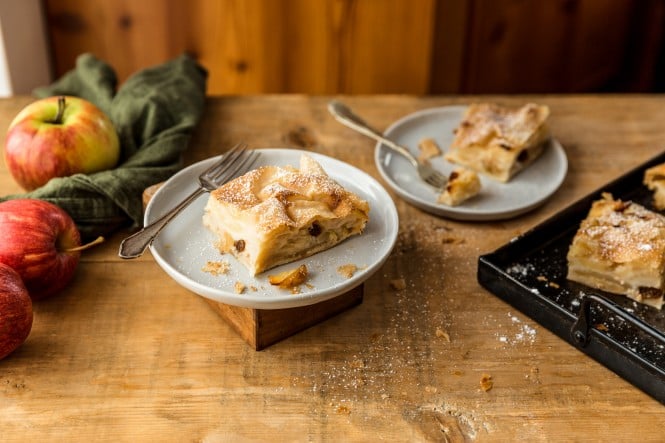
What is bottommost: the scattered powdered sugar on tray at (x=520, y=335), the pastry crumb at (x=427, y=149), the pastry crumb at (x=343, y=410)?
the pastry crumb at (x=343, y=410)

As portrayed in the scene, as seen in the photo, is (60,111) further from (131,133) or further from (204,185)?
(204,185)

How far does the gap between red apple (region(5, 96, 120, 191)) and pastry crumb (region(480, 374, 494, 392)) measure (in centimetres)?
89

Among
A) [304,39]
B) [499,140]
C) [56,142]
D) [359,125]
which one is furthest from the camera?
[304,39]

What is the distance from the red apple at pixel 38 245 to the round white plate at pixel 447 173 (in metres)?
0.67

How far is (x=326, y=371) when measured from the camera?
1.21 m

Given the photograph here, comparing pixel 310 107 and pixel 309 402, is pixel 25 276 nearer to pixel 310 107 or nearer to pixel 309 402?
pixel 309 402

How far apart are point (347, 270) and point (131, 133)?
27.9 inches

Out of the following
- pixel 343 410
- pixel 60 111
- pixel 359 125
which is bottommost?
pixel 343 410

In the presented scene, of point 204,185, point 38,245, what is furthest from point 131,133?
point 38,245

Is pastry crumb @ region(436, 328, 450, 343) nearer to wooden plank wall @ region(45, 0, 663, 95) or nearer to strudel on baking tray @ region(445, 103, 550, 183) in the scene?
strudel on baking tray @ region(445, 103, 550, 183)

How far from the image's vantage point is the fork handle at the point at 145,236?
4.01ft

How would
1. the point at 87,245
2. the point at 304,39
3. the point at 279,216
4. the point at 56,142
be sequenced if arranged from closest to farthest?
1. the point at 279,216
2. the point at 87,245
3. the point at 56,142
4. the point at 304,39

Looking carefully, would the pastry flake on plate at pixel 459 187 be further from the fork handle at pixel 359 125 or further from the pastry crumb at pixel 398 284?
the pastry crumb at pixel 398 284

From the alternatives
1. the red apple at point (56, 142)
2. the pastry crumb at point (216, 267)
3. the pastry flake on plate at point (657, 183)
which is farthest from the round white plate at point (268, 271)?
the pastry flake on plate at point (657, 183)
